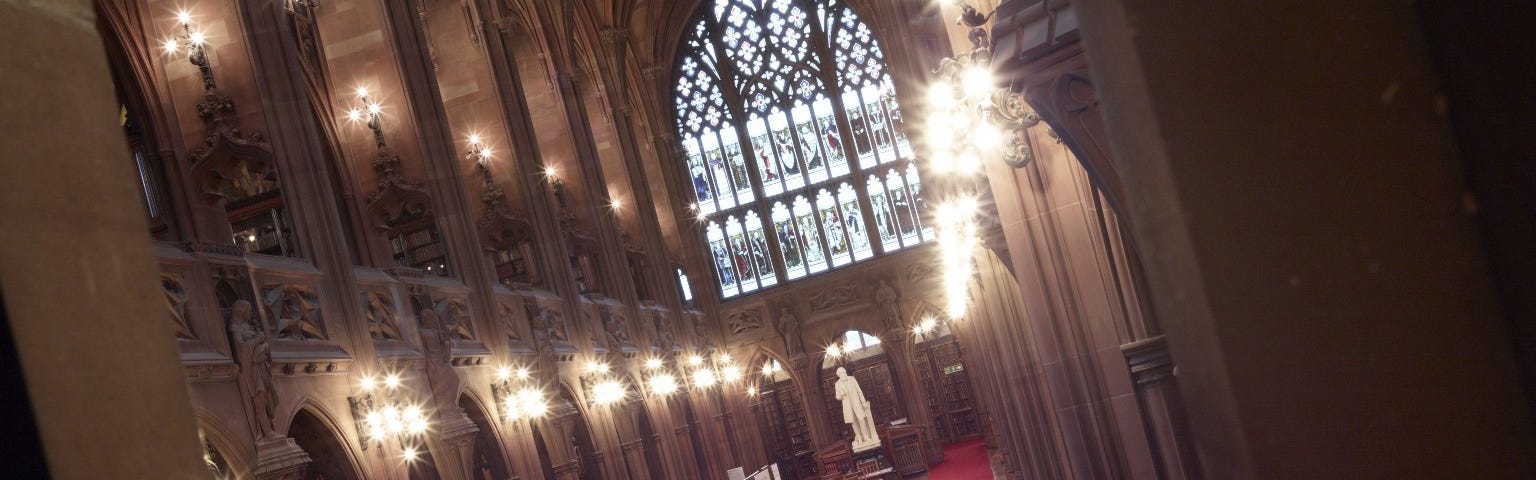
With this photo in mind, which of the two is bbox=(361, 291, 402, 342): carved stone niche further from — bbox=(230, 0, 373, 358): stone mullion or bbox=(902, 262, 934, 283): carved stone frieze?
bbox=(902, 262, 934, 283): carved stone frieze

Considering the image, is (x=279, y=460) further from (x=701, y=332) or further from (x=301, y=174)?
(x=701, y=332)

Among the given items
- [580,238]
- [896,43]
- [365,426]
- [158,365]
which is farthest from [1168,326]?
[896,43]

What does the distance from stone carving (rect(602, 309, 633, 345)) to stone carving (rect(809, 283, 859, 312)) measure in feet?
31.2

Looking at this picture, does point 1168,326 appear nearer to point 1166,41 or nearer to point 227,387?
point 1166,41

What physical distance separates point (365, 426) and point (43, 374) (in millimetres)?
10035

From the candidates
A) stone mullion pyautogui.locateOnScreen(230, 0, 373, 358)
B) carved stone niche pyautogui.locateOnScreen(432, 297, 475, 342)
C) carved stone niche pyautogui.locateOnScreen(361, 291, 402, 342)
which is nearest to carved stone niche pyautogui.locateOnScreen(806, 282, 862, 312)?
carved stone niche pyautogui.locateOnScreen(432, 297, 475, 342)

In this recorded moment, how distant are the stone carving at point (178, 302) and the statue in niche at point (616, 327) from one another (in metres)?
11.2

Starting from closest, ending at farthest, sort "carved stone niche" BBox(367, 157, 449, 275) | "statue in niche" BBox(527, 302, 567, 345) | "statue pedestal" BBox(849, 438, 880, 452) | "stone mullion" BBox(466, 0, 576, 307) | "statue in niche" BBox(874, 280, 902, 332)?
"carved stone niche" BBox(367, 157, 449, 275) → "statue in niche" BBox(527, 302, 567, 345) → "stone mullion" BBox(466, 0, 576, 307) → "statue pedestal" BBox(849, 438, 880, 452) → "statue in niche" BBox(874, 280, 902, 332)

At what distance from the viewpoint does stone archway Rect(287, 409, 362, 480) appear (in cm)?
1091

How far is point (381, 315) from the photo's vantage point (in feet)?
40.6

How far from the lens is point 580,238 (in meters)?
21.2

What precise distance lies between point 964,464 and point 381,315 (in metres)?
15.7

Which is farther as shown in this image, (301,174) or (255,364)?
(301,174)

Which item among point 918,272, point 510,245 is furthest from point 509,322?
point 918,272
